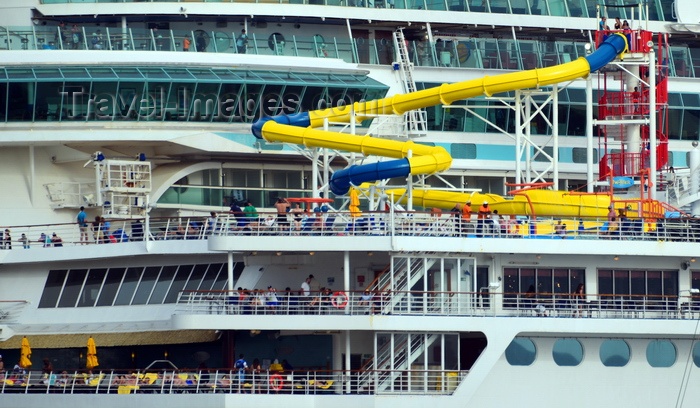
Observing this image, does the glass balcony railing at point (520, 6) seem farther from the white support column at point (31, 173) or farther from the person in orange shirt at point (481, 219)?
the person in orange shirt at point (481, 219)

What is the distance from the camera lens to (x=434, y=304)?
4172 centimetres

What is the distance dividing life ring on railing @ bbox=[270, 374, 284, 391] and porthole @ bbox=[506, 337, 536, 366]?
17.1 ft

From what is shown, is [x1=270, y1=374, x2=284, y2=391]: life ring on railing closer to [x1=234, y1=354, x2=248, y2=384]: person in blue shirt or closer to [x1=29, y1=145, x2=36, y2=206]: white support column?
[x1=234, y1=354, x2=248, y2=384]: person in blue shirt

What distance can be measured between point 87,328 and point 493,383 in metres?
10.5

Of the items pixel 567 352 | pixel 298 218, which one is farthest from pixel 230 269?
pixel 567 352

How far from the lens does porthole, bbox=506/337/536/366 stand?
41688 millimetres

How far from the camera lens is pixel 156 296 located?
45062 millimetres

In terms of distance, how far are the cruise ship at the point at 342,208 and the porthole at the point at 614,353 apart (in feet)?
0.24

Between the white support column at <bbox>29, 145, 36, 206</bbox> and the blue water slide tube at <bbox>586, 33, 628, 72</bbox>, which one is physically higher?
the blue water slide tube at <bbox>586, 33, 628, 72</bbox>

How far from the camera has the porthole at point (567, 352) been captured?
137 feet

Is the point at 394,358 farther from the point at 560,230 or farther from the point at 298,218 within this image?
the point at 560,230

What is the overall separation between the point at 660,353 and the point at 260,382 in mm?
9317

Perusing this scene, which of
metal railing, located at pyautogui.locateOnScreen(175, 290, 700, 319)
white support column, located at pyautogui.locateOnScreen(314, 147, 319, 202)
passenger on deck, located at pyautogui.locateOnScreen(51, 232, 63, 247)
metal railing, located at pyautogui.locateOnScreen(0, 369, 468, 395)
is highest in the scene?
white support column, located at pyautogui.locateOnScreen(314, 147, 319, 202)

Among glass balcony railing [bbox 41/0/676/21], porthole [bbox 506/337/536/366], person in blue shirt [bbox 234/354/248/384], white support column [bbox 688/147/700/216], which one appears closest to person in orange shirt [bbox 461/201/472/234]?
porthole [bbox 506/337/536/366]
